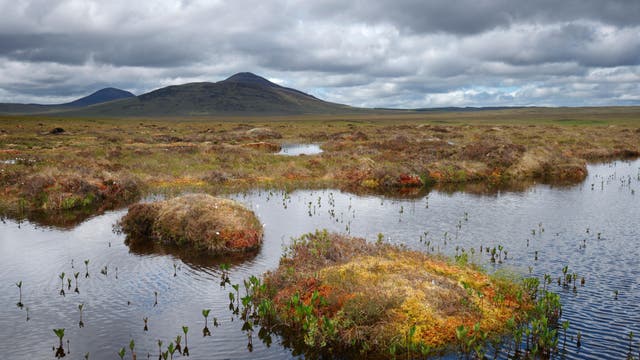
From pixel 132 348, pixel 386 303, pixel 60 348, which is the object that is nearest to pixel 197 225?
pixel 60 348

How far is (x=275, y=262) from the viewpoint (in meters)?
21.7

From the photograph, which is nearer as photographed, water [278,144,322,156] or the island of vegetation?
the island of vegetation

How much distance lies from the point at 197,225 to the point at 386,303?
12.7 m

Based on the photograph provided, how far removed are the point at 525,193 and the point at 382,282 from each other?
1093 inches

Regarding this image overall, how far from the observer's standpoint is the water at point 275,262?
14516 millimetres

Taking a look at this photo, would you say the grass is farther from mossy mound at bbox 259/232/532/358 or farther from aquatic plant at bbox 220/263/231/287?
mossy mound at bbox 259/232/532/358

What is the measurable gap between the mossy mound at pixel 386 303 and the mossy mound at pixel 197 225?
5338 mm

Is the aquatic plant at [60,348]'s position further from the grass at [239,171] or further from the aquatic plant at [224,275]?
the grass at [239,171]

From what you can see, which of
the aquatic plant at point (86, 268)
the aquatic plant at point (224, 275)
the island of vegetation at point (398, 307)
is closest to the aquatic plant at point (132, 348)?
the island of vegetation at point (398, 307)

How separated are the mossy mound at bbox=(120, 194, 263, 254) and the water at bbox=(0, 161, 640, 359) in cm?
104

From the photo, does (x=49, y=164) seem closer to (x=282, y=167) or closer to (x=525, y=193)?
(x=282, y=167)

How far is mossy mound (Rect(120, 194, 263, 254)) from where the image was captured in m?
23.6

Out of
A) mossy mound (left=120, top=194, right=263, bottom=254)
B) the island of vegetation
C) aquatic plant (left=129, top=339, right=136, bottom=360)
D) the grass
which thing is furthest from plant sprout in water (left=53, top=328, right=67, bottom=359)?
the grass

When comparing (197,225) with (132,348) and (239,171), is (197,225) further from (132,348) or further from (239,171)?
(239,171)
